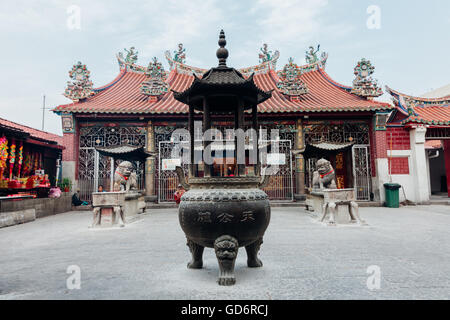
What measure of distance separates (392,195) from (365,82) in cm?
519

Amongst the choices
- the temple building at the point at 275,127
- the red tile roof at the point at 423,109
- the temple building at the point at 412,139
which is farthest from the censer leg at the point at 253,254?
the red tile roof at the point at 423,109

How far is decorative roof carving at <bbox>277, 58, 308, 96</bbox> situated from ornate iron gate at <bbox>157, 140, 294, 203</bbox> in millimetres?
2541

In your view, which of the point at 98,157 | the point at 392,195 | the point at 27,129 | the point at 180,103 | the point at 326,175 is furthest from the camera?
the point at 27,129

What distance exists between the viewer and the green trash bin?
1101cm

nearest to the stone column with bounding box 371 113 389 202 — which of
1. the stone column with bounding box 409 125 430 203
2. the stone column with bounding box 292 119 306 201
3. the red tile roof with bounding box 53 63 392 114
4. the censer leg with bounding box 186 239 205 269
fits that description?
the red tile roof with bounding box 53 63 392 114

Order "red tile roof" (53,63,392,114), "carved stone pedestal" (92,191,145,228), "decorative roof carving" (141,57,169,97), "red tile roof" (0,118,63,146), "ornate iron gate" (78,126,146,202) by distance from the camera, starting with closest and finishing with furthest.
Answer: "carved stone pedestal" (92,191,145,228), "red tile roof" (0,118,63,146), "red tile roof" (53,63,392,114), "ornate iron gate" (78,126,146,202), "decorative roof carving" (141,57,169,97)

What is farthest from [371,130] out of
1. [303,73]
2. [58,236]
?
[58,236]

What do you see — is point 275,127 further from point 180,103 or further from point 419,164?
point 419,164

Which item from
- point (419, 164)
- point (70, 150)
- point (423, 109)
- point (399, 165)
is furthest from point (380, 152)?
point (70, 150)

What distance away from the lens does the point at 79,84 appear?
38.6ft

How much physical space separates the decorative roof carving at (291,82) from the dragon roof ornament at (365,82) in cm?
232

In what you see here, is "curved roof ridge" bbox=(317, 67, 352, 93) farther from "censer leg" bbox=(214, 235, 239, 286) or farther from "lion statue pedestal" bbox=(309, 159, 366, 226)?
"censer leg" bbox=(214, 235, 239, 286)

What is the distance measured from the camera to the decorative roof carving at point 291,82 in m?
12.6
